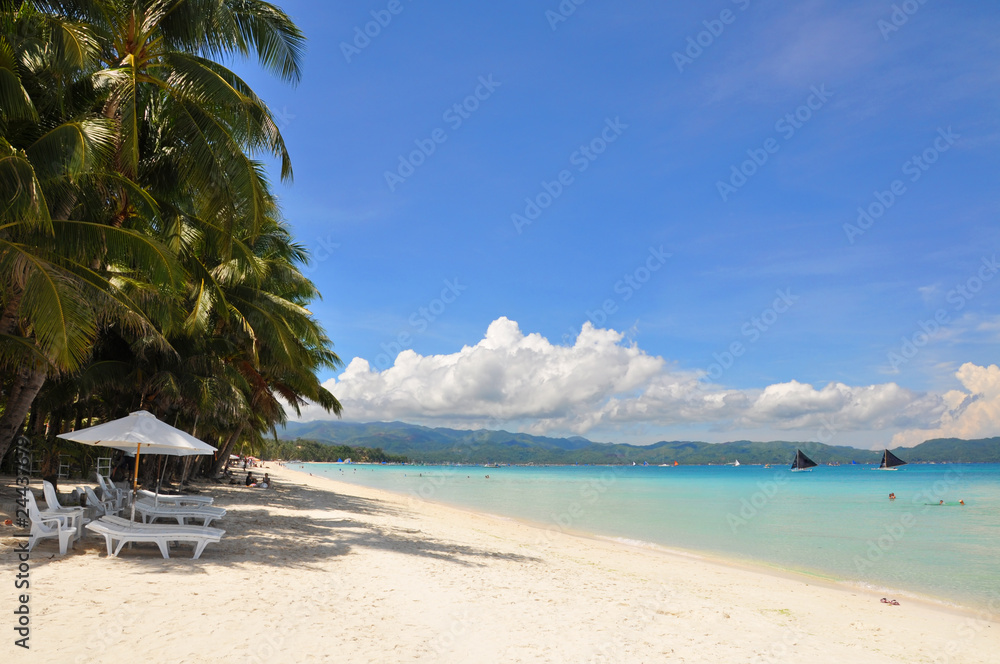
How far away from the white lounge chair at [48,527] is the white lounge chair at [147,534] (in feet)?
0.78

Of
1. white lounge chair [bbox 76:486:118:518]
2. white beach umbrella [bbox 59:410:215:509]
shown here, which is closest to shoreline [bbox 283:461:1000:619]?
white beach umbrella [bbox 59:410:215:509]

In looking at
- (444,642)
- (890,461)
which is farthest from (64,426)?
(890,461)

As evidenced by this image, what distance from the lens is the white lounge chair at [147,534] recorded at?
669cm

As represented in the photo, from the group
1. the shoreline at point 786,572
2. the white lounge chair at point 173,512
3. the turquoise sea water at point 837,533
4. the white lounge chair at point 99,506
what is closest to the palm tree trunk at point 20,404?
the white lounge chair at point 99,506

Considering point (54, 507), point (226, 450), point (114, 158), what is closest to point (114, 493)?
point (54, 507)

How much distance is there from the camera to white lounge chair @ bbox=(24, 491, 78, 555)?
6590 millimetres

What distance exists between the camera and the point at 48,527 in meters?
6.86

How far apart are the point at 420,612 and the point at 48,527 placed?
15.5 feet

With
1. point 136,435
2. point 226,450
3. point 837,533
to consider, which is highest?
point 136,435

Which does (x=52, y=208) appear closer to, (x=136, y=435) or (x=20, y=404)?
(x=136, y=435)

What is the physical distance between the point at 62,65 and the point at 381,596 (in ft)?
23.9

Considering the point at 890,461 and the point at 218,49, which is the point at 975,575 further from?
the point at 890,461

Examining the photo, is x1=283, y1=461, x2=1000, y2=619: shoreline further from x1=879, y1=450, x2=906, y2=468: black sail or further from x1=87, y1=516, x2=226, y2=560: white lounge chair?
x1=879, y1=450, x2=906, y2=468: black sail

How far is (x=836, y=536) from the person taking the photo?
18.0 metres
